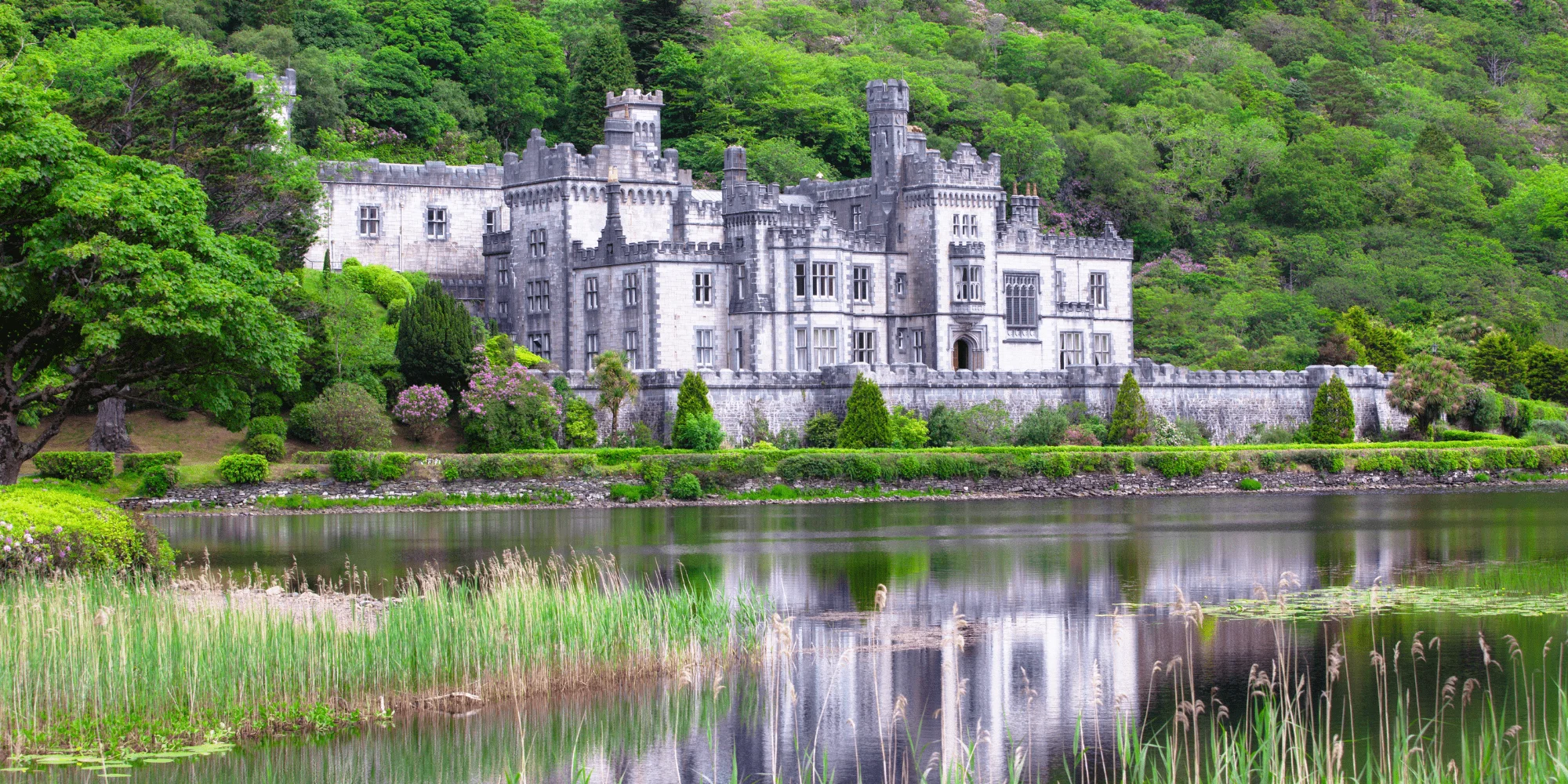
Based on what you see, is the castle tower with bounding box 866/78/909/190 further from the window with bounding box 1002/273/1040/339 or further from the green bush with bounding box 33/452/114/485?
the green bush with bounding box 33/452/114/485

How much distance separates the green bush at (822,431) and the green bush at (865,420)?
42 cm

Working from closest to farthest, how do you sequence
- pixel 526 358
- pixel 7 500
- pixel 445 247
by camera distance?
pixel 7 500 → pixel 526 358 → pixel 445 247

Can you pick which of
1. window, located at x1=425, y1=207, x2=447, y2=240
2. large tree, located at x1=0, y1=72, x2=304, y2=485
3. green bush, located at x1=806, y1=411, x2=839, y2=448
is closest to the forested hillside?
window, located at x1=425, y1=207, x2=447, y2=240

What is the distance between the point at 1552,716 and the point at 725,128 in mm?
69228

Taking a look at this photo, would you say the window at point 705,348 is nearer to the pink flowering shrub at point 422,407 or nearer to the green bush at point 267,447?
the pink flowering shrub at point 422,407

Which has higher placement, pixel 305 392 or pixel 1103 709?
pixel 305 392

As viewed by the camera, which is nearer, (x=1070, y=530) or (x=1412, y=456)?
(x=1070, y=530)

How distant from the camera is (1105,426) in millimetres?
62094

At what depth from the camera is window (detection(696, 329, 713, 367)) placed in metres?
64.1

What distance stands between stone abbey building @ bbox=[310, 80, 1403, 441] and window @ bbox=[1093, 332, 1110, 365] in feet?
6.52

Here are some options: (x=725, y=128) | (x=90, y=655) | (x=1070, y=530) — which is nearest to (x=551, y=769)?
(x=90, y=655)

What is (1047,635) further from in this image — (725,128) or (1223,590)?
(725,128)

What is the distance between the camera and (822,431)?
58.8 meters

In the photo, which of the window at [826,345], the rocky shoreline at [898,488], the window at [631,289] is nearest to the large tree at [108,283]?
the rocky shoreline at [898,488]
